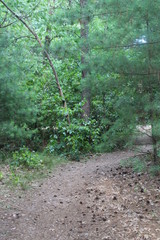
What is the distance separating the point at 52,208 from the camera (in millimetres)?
5211

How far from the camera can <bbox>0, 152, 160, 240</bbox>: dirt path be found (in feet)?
13.8

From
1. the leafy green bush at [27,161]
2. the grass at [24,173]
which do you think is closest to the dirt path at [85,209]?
the grass at [24,173]

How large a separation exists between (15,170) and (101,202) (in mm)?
3051

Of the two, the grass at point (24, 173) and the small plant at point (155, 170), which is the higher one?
the small plant at point (155, 170)

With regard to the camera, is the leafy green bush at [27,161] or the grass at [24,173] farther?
the leafy green bush at [27,161]

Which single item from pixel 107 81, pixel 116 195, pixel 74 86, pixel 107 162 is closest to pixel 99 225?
pixel 116 195

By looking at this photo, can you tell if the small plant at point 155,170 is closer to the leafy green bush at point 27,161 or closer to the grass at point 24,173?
the grass at point 24,173

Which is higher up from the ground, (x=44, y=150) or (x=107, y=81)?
(x=107, y=81)

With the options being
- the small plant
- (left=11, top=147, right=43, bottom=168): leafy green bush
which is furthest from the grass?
the small plant

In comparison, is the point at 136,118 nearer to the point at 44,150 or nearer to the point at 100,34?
the point at 100,34

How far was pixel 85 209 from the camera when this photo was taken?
16.7ft

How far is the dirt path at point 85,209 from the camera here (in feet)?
13.8

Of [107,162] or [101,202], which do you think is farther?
[107,162]

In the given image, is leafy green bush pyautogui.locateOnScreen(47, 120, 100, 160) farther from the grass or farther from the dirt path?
the dirt path
